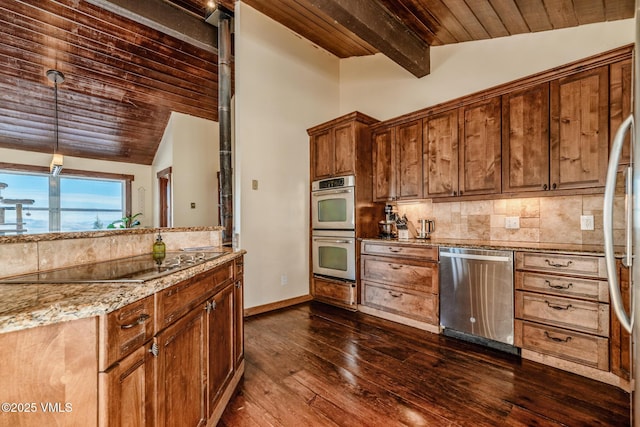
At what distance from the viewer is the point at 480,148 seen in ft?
8.89

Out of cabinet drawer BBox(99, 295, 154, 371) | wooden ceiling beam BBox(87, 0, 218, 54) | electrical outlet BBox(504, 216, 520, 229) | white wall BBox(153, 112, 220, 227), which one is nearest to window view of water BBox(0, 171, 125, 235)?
white wall BBox(153, 112, 220, 227)

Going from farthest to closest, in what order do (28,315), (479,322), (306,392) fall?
(479,322), (306,392), (28,315)

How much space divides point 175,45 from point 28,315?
12.7ft

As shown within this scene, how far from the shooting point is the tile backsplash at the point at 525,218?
Answer: 234 cm

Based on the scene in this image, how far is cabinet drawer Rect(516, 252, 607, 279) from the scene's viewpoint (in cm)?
190

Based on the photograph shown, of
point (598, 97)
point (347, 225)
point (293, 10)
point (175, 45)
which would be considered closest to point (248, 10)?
point (293, 10)

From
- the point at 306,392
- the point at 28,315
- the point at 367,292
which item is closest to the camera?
the point at 28,315

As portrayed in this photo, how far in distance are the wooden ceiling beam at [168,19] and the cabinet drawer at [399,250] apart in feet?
10.4

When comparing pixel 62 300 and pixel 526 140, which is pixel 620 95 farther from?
pixel 62 300

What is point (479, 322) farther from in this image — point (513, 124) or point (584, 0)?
point (584, 0)

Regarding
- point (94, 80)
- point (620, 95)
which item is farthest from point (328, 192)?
point (94, 80)

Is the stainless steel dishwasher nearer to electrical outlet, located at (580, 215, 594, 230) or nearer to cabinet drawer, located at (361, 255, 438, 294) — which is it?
cabinet drawer, located at (361, 255, 438, 294)

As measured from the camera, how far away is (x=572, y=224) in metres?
2.44

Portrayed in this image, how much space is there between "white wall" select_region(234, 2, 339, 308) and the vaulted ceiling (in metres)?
0.34
